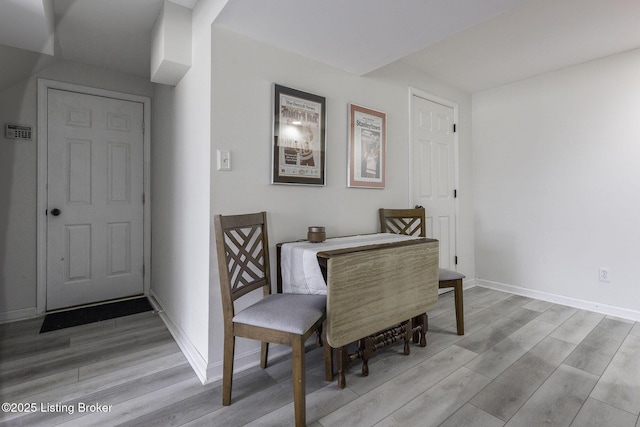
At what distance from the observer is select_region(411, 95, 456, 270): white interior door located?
300 cm

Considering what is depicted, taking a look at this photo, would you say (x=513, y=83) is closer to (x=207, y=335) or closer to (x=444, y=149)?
(x=444, y=149)

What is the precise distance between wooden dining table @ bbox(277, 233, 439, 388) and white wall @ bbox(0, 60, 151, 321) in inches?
89.8

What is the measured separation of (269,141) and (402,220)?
1377 millimetres

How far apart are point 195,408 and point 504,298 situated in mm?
3002

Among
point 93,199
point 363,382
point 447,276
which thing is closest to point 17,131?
point 93,199

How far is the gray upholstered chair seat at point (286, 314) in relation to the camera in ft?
4.45

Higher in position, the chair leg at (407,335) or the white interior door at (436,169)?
the white interior door at (436,169)

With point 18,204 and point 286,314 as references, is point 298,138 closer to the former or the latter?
point 286,314

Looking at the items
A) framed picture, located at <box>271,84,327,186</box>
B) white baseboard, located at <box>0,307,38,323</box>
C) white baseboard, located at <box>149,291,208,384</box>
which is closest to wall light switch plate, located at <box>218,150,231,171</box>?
framed picture, located at <box>271,84,327,186</box>

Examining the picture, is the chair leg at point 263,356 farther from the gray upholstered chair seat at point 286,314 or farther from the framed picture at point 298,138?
the framed picture at point 298,138

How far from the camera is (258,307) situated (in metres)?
1.53

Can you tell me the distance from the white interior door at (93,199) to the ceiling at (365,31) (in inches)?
17.1

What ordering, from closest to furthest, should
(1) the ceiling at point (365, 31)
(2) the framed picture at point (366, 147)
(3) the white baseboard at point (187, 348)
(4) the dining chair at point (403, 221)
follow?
(1) the ceiling at point (365, 31) → (3) the white baseboard at point (187, 348) → (2) the framed picture at point (366, 147) → (4) the dining chair at point (403, 221)

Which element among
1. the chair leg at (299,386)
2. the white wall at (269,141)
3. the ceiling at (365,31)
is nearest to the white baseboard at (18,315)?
the ceiling at (365,31)
